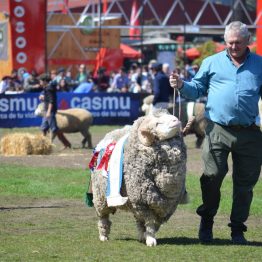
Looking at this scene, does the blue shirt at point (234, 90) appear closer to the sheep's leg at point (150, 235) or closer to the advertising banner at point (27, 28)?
the sheep's leg at point (150, 235)

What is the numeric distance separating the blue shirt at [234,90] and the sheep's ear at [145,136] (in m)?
0.60

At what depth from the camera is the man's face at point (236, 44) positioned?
30.1 feet

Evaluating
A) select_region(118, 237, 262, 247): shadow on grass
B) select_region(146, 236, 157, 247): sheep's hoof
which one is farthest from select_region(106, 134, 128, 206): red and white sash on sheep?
select_region(118, 237, 262, 247): shadow on grass

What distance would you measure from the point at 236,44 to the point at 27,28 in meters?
22.0

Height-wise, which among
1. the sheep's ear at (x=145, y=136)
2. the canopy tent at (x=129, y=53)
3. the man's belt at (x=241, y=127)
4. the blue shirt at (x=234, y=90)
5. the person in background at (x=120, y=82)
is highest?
the blue shirt at (x=234, y=90)

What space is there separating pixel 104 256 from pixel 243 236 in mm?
1779

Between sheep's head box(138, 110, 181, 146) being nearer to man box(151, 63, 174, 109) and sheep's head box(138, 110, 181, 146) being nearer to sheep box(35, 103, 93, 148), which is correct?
man box(151, 63, 174, 109)

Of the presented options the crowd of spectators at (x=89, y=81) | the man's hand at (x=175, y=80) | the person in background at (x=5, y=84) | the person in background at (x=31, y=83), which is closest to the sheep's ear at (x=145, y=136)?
the man's hand at (x=175, y=80)

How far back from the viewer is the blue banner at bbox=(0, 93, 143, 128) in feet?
94.9

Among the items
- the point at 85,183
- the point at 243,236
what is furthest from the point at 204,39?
the point at 243,236

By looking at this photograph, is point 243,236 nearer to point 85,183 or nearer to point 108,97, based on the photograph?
point 85,183

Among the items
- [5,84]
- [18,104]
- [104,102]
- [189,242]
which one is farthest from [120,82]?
[189,242]

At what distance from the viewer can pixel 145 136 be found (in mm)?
9250

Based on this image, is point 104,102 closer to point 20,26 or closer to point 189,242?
point 20,26
